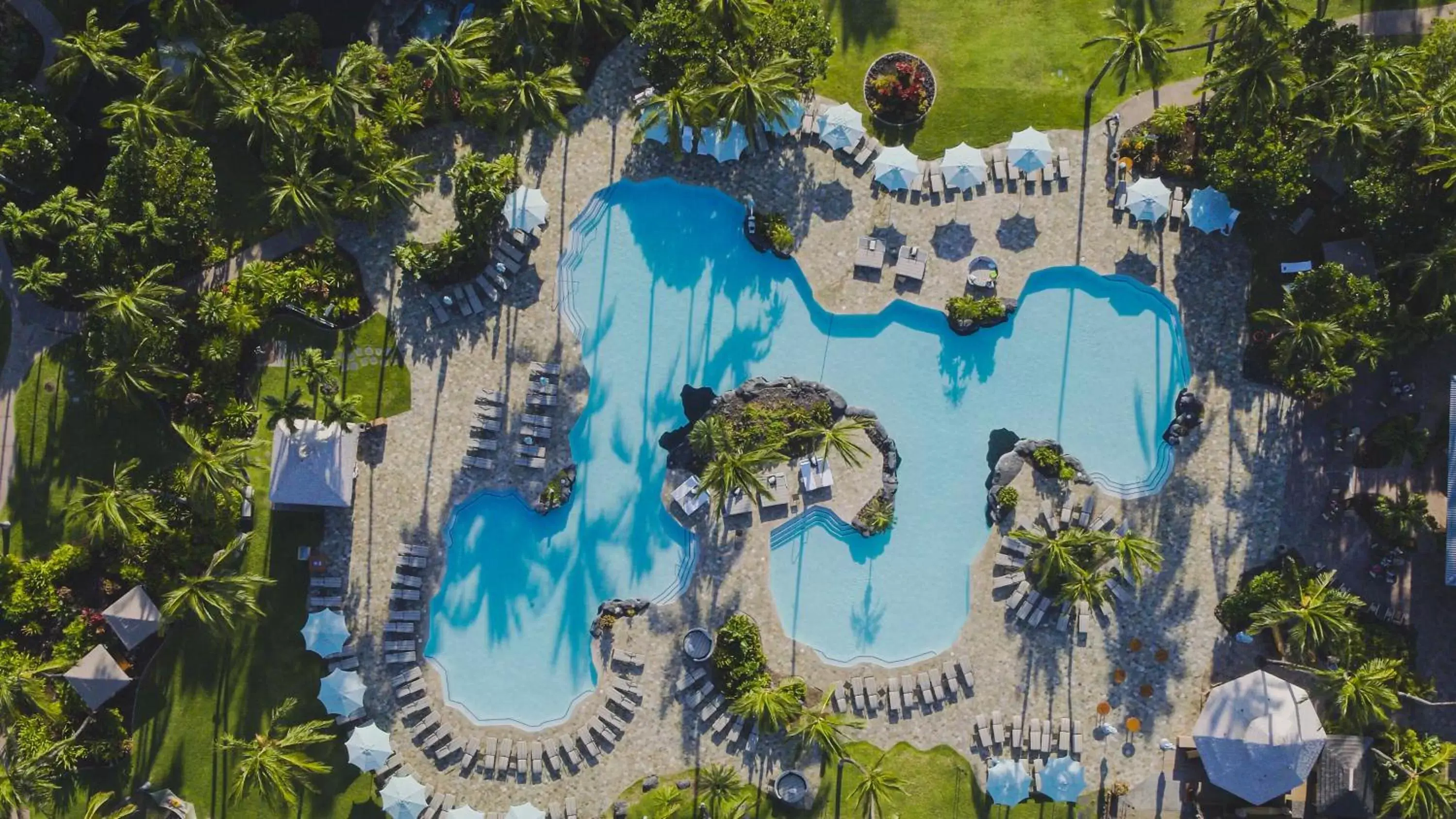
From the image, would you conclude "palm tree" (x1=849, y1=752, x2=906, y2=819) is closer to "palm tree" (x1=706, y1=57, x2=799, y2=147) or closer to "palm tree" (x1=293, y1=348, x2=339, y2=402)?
"palm tree" (x1=706, y1=57, x2=799, y2=147)

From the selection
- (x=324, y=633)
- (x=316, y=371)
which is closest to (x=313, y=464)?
(x=316, y=371)

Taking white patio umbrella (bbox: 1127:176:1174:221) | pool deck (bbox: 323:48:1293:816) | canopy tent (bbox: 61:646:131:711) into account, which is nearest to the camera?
canopy tent (bbox: 61:646:131:711)

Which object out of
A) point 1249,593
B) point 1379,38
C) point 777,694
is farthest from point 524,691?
point 1379,38

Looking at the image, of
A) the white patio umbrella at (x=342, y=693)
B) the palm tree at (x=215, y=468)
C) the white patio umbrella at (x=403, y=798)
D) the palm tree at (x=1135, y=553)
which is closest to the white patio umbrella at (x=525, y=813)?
the white patio umbrella at (x=403, y=798)

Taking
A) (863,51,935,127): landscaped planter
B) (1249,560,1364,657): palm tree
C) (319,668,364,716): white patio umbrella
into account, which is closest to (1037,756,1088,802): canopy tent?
(1249,560,1364,657): palm tree

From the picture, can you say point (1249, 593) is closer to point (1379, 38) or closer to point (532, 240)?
point (1379, 38)
